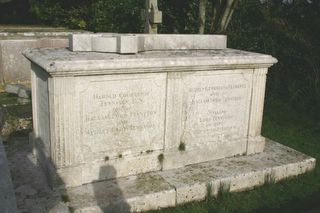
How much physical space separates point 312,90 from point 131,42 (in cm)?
536

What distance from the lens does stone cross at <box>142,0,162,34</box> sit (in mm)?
6355

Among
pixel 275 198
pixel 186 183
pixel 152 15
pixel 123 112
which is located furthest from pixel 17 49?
pixel 275 198

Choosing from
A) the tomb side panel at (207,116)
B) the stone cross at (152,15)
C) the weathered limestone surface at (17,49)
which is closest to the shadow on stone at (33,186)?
the tomb side panel at (207,116)

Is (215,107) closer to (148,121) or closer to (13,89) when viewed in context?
(148,121)

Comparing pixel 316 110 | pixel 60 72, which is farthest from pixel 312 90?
pixel 60 72

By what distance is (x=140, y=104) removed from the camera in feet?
13.6

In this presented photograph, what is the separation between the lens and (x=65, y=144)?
3812mm

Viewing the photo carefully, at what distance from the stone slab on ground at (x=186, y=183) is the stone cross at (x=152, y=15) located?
2.84 metres

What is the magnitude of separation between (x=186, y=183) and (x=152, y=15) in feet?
10.9

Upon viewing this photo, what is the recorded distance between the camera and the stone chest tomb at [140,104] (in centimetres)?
378

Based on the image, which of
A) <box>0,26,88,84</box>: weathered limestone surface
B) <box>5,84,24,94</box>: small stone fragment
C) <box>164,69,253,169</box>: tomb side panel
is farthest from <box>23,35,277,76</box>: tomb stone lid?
<box>0,26,88,84</box>: weathered limestone surface

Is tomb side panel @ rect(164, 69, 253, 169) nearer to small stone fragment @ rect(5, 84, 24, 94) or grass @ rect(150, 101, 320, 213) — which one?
grass @ rect(150, 101, 320, 213)

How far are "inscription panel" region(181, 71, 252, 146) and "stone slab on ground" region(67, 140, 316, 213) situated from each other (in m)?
0.36

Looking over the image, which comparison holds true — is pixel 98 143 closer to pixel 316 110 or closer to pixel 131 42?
pixel 131 42
